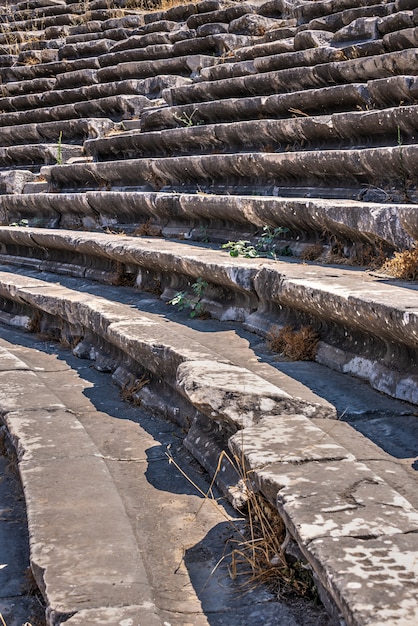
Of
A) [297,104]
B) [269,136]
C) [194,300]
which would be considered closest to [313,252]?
[194,300]

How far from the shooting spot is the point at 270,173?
6820mm

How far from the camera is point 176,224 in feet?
24.7

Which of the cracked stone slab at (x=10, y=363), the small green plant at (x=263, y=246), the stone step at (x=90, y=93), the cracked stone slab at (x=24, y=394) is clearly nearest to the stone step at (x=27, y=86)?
the stone step at (x=90, y=93)

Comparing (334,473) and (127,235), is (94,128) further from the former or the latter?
(334,473)

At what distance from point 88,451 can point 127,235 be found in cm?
453

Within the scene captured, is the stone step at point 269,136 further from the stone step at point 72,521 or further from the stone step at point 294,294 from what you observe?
the stone step at point 72,521

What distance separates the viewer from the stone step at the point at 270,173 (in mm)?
5461

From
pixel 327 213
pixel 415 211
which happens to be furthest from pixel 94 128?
pixel 415 211

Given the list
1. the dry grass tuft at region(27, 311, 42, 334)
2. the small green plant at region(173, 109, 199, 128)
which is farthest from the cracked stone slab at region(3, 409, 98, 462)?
the small green plant at region(173, 109, 199, 128)

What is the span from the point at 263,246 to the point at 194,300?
0.70 metres

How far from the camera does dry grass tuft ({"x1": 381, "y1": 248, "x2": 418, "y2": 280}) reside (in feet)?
14.6

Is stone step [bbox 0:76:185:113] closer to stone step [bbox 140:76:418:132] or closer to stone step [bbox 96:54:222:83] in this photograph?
stone step [bbox 96:54:222:83]

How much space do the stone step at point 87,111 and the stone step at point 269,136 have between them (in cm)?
95

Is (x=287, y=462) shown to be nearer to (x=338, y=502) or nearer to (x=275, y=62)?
(x=338, y=502)
